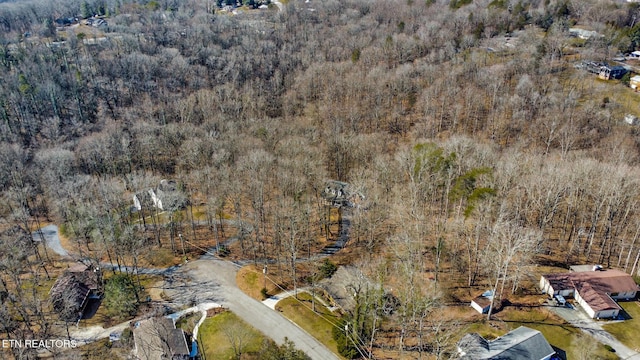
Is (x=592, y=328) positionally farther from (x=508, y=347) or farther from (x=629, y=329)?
(x=508, y=347)

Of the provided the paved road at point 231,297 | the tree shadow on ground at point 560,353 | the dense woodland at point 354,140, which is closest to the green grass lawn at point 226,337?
the paved road at point 231,297

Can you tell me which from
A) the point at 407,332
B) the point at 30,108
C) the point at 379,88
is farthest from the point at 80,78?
the point at 407,332

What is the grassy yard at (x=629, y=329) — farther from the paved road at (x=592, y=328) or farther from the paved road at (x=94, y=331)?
the paved road at (x=94, y=331)

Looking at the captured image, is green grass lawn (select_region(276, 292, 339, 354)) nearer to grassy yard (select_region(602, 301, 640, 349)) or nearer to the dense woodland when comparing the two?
the dense woodland

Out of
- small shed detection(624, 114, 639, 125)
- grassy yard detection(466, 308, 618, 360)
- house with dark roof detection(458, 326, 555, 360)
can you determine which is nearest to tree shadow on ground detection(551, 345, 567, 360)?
grassy yard detection(466, 308, 618, 360)

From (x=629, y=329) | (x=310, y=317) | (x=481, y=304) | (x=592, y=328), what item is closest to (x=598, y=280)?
(x=629, y=329)

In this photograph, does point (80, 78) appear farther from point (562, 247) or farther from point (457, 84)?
point (562, 247)
